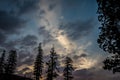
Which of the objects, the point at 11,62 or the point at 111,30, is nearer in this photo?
the point at 111,30

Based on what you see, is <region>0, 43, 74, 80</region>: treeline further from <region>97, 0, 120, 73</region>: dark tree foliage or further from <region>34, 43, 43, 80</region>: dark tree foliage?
<region>97, 0, 120, 73</region>: dark tree foliage

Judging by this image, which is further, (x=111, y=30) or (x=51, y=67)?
(x=51, y=67)

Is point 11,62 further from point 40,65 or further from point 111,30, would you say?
point 111,30

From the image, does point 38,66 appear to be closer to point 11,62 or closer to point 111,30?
point 11,62

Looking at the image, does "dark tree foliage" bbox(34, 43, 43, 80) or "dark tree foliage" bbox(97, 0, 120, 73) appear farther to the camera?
"dark tree foliage" bbox(34, 43, 43, 80)

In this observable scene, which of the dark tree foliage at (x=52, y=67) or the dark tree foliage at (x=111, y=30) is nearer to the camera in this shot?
the dark tree foliage at (x=111, y=30)

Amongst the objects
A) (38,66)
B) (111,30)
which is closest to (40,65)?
(38,66)

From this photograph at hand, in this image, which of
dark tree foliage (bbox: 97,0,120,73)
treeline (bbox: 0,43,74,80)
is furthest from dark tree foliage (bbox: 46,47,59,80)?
dark tree foliage (bbox: 97,0,120,73)

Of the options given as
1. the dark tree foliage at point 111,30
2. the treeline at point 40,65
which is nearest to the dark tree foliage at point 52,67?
the treeline at point 40,65

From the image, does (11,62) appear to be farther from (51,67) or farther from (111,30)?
(111,30)

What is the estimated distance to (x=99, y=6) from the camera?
21.2 m

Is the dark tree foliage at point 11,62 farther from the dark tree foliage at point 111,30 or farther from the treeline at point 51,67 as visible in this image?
the dark tree foliage at point 111,30

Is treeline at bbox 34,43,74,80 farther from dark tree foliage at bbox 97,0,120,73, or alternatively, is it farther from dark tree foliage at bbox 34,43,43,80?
dark tree foliage at bbox 97,0,120,73

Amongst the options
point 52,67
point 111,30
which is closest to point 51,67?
point 52,67
